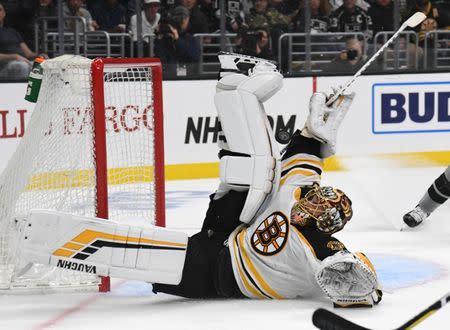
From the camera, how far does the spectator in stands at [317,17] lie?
8.29 meters

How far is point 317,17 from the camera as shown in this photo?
Answer: 27.6ft

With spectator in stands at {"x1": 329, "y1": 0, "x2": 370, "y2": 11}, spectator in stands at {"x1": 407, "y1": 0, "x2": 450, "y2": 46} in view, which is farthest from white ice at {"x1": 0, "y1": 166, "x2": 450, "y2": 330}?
spectator in stands at {"x1": 407, "y1": 0, "x2": 450, "y2": 46}

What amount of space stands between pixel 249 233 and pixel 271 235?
9 cm

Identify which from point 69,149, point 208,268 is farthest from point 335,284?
point 69,149

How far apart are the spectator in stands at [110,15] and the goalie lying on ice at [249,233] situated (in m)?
3.91

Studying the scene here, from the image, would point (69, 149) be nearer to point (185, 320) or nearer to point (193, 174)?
point (185, 320)

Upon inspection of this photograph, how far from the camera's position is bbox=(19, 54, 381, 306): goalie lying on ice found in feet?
12.3

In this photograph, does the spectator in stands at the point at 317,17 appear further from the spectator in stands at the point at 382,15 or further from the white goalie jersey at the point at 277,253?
the white goalie jersey at the point at 277,253

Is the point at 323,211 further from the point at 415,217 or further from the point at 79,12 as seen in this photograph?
the point at 79,12

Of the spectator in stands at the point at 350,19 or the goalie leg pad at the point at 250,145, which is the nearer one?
the goalie leg pad at the point at 250,145

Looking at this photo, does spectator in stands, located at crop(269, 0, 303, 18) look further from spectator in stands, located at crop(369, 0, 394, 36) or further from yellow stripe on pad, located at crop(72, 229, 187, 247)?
yellow stripe on pad, located at crop(72, 229, 187, 247)

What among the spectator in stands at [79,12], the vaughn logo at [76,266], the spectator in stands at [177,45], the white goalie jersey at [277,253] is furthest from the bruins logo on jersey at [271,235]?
the spectator in stands at [79,12]

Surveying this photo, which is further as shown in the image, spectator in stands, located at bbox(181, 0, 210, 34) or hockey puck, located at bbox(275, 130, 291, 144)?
spectator in stands, located at bbox(181, 0, 210, 34)

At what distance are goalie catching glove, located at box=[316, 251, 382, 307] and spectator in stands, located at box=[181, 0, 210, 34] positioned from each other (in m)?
4.61
